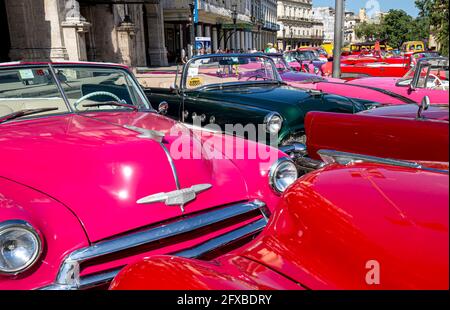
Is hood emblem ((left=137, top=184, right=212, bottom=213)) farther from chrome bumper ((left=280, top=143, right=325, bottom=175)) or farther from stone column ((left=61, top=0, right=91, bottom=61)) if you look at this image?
stone column ((left=61, top=0, right=91, bottom=61))

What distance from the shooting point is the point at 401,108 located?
13.6 ft

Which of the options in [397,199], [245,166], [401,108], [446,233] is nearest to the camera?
[446,233]

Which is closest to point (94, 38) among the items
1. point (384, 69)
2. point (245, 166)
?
point (384, 69)

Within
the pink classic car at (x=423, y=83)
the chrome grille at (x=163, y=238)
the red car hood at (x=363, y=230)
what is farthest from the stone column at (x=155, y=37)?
the red car hood at (x=363, y=230)

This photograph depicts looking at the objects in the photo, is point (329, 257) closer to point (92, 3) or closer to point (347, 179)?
point (347, 179)

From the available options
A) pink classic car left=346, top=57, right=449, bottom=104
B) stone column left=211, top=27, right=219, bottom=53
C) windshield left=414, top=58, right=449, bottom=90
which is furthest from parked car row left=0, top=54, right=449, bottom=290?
stone column left=211, top=27, right=219, bottom=53

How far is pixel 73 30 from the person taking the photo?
1309 cm

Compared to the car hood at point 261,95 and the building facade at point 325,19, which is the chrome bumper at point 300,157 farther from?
the building facade at point 325,19

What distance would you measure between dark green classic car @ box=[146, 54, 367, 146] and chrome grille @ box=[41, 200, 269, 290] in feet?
5.65

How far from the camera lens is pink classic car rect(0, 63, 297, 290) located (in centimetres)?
184

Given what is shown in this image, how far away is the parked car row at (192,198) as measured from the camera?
118 cm

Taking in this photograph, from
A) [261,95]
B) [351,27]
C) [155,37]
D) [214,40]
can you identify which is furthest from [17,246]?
[351,27]

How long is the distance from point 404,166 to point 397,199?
0.29 meters

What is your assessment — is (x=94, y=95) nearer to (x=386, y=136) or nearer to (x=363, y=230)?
(x=386, y=136)
